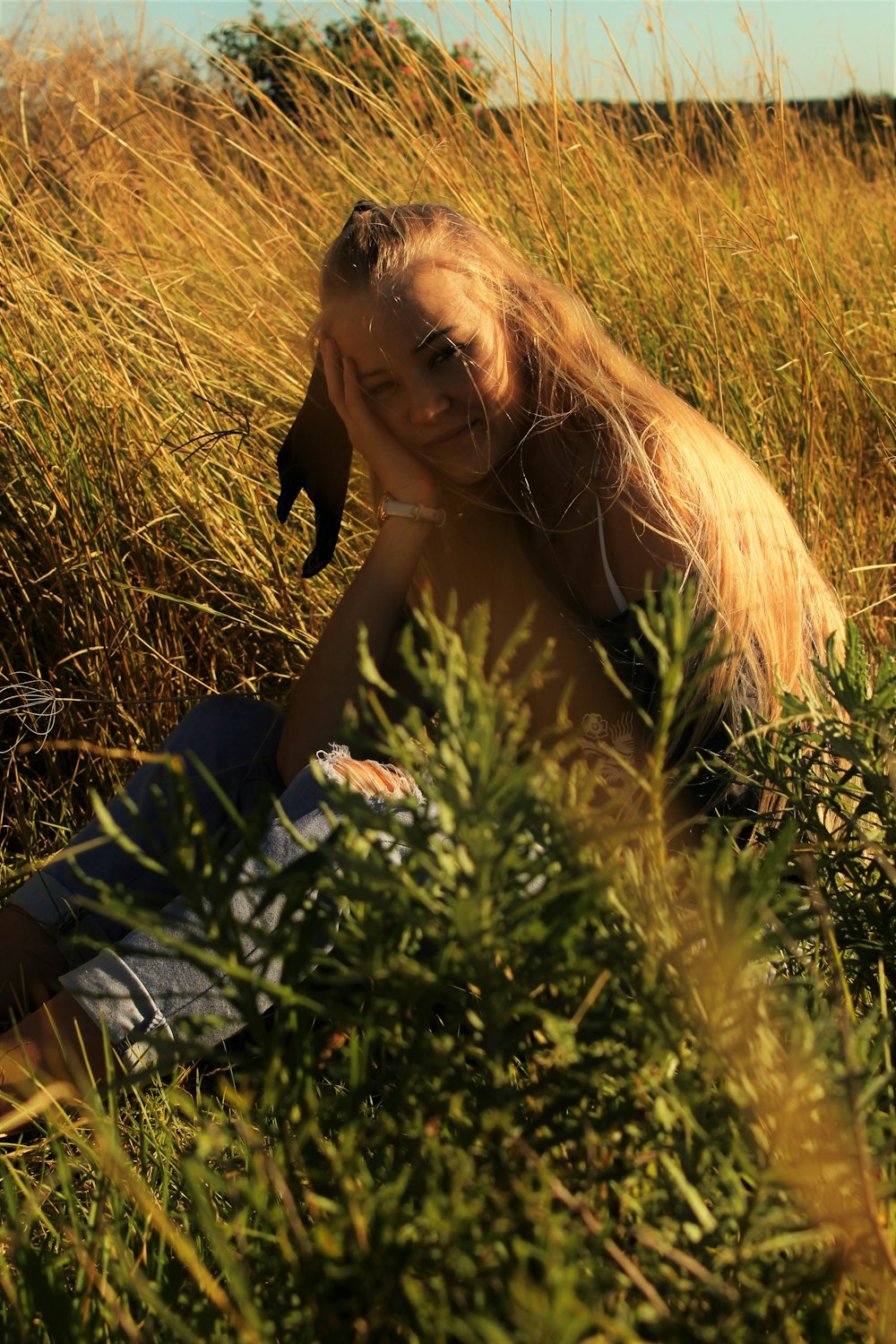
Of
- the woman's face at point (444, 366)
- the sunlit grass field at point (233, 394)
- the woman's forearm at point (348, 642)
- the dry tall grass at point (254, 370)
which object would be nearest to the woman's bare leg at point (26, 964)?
the sunlit grass field at point (233, 394)

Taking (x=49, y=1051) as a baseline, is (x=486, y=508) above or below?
above

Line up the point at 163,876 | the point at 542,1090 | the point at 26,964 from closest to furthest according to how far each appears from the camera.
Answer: the point at 542,1090 → the point at 163,876 → the point at 26,964

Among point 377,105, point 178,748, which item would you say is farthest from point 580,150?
point 178,748

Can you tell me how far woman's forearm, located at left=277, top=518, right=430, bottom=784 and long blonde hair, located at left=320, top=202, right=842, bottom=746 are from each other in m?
0.27

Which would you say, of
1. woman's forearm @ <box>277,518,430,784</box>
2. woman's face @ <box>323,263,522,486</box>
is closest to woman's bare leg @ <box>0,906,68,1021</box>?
woman's forearm @ <box>277,518,430,784</box>

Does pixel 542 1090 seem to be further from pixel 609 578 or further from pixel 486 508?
pixel 486 508

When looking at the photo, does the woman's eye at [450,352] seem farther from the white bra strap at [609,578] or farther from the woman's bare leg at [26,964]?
the woman's bare leg at [26,964]

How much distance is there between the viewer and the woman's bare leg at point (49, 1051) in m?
1.38

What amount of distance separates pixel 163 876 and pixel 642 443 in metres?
0.89

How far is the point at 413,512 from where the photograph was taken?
181 cm

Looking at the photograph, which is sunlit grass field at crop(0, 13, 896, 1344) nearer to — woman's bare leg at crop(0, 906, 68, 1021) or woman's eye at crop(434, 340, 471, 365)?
woman's bare leg at crop(0, 906, 68, 1021)

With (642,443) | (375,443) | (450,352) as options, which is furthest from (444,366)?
(642,443)

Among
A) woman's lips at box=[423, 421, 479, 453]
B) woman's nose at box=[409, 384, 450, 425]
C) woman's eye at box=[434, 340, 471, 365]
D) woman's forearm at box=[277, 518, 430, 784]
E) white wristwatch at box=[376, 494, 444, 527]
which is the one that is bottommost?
woman's forearm at box=[277, 518, 430, 784]

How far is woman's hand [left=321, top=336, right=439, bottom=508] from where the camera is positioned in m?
1.82
